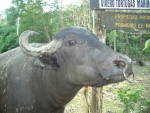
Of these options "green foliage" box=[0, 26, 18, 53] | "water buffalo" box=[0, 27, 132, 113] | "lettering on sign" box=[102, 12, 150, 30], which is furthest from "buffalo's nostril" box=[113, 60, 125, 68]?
"green foliage" box=[0, 26, 18, 53]

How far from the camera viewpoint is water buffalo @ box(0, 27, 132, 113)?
2.51 m

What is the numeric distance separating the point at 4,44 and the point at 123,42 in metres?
11.8

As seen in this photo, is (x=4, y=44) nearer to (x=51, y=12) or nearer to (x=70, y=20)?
(x=51, y=12)

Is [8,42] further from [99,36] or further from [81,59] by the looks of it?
[81,59]

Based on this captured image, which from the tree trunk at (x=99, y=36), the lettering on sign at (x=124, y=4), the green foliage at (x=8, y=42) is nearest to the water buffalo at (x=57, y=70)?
the tree trunk at (x=99, y=36)

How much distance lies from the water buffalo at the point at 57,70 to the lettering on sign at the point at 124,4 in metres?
1.57

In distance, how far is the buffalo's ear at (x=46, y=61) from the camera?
292 cm

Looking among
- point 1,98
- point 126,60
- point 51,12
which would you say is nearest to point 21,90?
point 1,98

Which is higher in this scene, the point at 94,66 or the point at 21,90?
the point at 94,66

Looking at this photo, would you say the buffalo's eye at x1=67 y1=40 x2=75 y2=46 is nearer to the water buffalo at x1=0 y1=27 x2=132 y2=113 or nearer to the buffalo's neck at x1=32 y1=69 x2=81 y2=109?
the water buffalo at x1=0 y1=27 x2=132 y2=113

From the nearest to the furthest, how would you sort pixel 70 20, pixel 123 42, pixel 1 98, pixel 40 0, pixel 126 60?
pixel 126 60 < pixel 1 98 < pixel 70 20 < pixel 40 0 < pixel 123 42

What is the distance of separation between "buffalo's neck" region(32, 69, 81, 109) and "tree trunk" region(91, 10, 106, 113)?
4.67 feet

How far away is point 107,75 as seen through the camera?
246 centimetres

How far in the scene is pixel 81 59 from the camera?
2.74 meters
